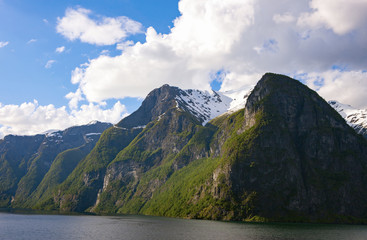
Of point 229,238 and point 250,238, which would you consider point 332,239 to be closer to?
point 250,238

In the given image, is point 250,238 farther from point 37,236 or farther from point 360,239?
point 37,236

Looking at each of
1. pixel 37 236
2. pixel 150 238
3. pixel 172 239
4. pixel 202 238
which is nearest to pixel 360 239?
pixel 202 238

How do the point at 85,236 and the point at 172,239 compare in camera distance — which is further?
the point at 85,236

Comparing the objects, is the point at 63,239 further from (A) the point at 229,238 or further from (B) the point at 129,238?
(A) the point at 229,238

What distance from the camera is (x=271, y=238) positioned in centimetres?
11044

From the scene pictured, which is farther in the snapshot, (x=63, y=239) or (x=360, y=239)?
(x=360, y=239)

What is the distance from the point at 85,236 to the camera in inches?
4459

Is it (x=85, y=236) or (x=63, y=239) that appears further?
(x=85, y=236)

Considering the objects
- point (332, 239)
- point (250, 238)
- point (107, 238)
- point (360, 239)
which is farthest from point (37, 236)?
point (360, 239)

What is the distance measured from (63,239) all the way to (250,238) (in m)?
64.0

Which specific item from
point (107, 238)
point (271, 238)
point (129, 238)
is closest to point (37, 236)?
point (107, 238)

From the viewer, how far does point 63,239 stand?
10594cm

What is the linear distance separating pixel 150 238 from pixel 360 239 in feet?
248

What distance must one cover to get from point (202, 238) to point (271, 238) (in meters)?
24.5
